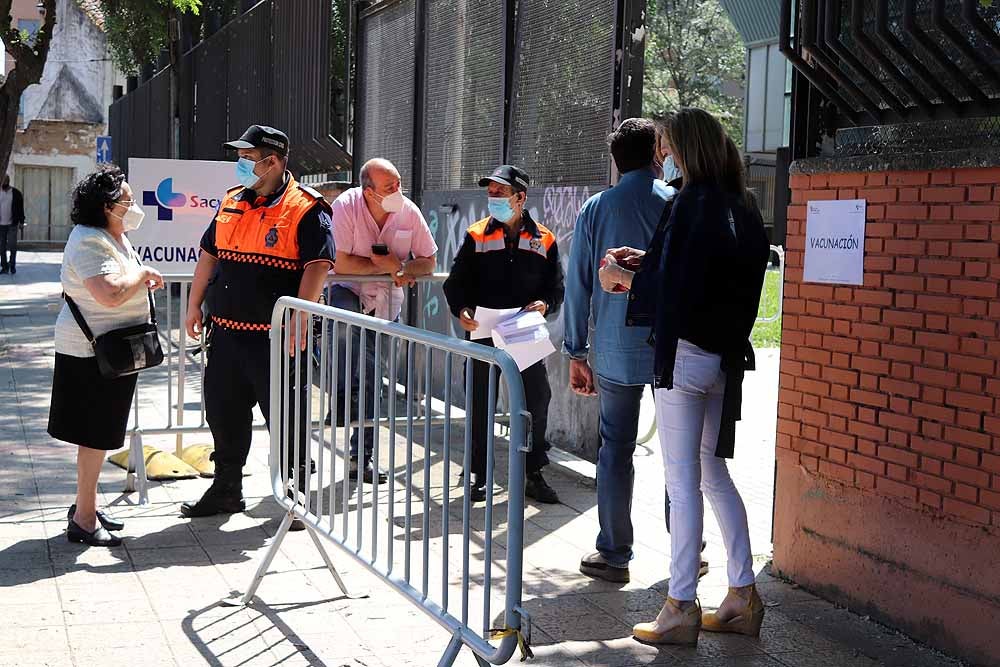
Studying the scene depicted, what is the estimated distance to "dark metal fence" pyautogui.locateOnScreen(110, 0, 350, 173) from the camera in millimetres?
14453

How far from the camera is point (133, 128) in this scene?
32.4 meters

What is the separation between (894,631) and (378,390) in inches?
90.4

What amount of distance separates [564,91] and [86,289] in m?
3.61

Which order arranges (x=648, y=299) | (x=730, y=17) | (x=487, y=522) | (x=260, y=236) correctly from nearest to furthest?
(x=487, y=522) < (x=648, y=299) < (x=260, y=236) < (x=730, y=17)

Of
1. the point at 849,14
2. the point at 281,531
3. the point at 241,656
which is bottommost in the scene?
the point at 241,656

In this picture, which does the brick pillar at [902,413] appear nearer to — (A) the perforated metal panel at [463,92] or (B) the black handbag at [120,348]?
(B) the black handbag at [120,348]

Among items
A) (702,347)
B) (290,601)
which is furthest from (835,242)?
(290,601)

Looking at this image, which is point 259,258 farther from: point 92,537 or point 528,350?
point 92,537

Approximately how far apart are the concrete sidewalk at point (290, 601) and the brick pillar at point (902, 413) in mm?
220

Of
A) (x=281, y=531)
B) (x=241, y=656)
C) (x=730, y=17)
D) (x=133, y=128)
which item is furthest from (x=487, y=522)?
(x=730, y=17)

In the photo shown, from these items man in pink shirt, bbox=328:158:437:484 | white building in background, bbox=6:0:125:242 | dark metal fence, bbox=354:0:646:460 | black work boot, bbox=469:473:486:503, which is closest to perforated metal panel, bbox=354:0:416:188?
dark metal fence, bbox=354:0:646:460

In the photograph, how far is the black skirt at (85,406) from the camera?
6.09 meters

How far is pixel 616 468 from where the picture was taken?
566 centimetres

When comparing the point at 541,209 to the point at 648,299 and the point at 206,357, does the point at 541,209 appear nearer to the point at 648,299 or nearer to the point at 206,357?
the point at 206,357
